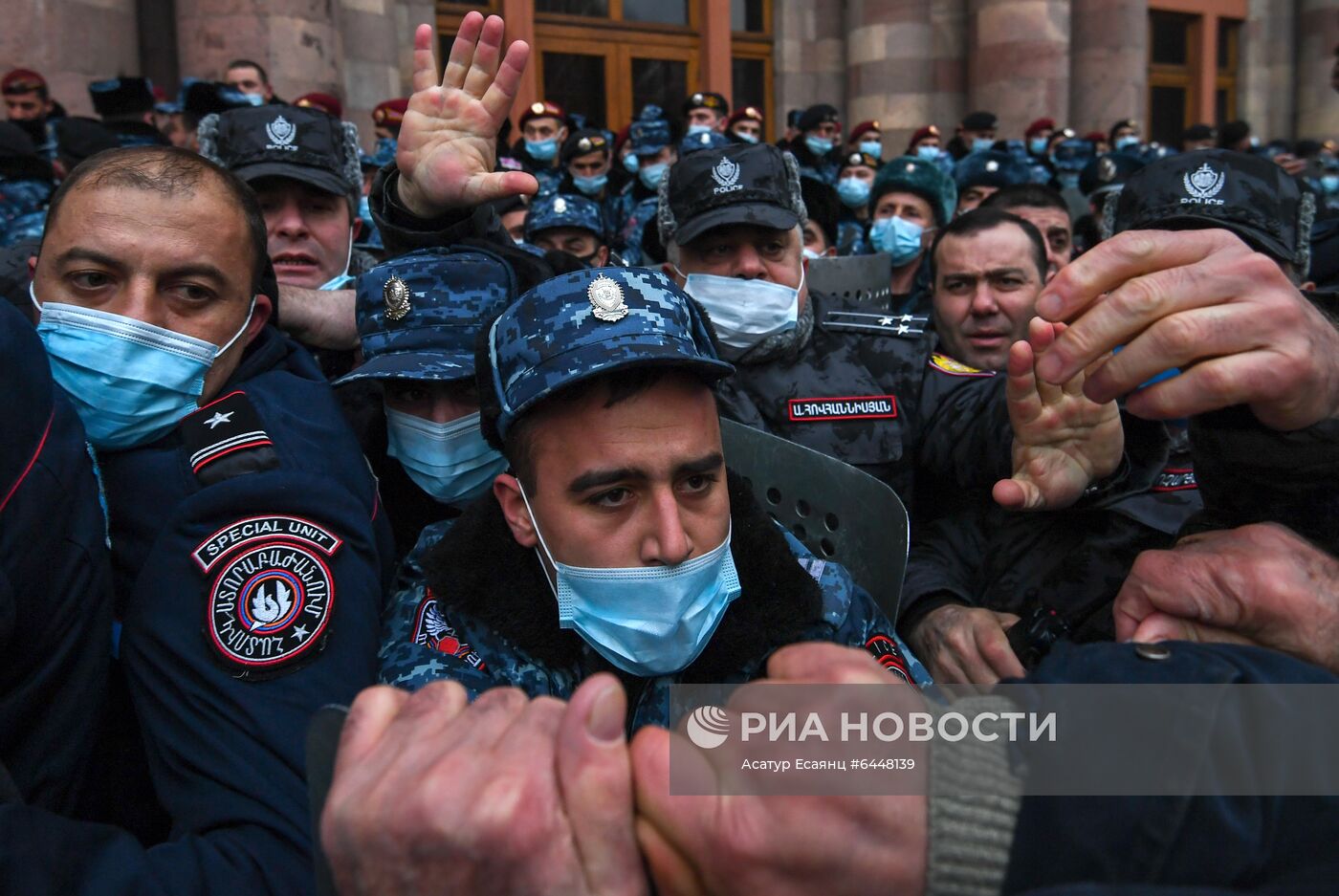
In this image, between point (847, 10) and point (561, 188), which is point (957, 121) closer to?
point (847, 10)

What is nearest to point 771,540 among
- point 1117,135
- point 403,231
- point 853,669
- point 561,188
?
point 853,669

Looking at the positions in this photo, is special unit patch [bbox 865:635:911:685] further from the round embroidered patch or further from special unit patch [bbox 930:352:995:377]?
special unit patch [bbox 930:352:995:377]

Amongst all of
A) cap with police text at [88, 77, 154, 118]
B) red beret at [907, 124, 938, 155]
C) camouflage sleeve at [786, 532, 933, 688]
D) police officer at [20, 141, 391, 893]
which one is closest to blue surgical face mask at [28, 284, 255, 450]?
police officer at [20, 141, 391, 893]

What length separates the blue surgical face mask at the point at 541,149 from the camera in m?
8.52

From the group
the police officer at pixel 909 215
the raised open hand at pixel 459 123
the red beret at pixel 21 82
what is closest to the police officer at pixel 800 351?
the raised open hand at pixel 459 123

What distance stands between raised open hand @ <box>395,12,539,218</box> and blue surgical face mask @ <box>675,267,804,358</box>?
988mm

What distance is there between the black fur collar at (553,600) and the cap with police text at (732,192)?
178 centimetres

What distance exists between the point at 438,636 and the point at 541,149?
7.30 metres

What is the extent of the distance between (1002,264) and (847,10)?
1092 cm

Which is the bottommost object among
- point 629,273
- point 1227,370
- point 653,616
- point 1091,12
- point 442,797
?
point 653,616

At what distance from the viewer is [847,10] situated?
13.5 m

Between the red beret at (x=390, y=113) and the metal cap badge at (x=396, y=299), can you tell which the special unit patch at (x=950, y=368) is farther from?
the red beret at (x=390, y=113)

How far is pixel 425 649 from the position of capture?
1.83 meters

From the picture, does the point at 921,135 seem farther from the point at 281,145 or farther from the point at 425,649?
the point at 425,649
